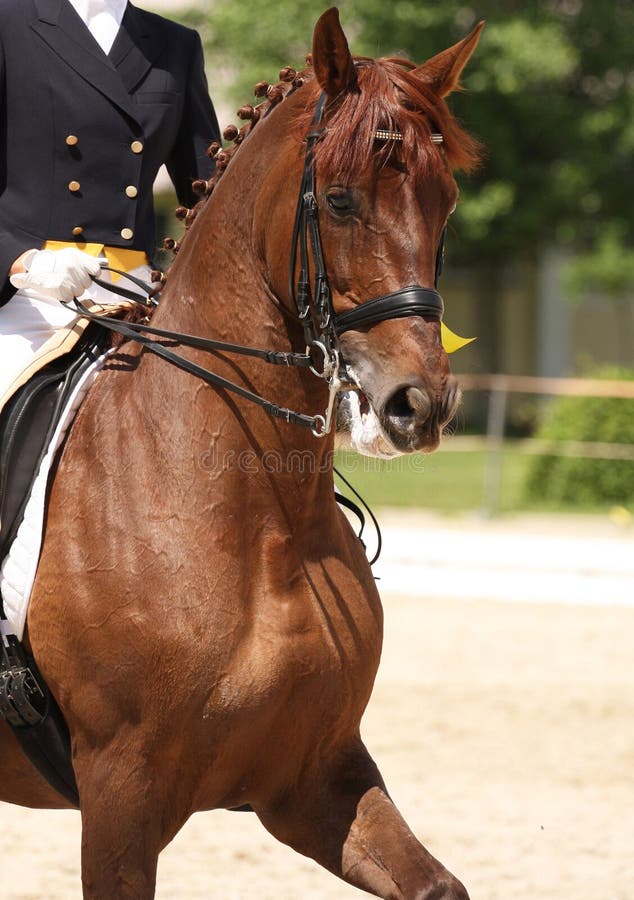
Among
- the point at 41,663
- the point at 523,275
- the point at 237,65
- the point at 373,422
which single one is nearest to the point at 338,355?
the point at 373,422

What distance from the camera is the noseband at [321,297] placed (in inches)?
113

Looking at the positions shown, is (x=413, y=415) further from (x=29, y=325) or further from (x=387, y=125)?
(x=29, y=325)

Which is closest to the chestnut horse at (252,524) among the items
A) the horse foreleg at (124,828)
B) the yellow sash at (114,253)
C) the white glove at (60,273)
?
the horse foreleg at (124,828)

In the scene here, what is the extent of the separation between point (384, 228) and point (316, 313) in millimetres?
233

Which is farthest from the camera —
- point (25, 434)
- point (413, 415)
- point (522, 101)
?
point (522, 101)

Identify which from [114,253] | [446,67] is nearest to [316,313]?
[446,67]

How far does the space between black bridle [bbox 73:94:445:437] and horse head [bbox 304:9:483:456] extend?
14 millimetres

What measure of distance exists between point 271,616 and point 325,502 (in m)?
0.34

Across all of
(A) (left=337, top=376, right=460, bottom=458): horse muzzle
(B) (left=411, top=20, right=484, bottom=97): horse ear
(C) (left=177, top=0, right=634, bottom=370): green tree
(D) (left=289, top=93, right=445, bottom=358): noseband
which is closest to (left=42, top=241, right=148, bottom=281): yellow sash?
(D) (left=289, top=93, right=445, bottom=358): noseband

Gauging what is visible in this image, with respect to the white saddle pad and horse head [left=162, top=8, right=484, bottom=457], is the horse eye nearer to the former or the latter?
horse head [left=162, top=8, right=484, bottom=457]

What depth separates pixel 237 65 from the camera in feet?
73.6

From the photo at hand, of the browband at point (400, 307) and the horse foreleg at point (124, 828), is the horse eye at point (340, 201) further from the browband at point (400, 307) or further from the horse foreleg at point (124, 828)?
the horse foreleg at point (124, 828)

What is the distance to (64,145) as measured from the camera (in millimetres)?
3602

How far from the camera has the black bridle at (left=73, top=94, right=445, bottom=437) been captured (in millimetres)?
2891
